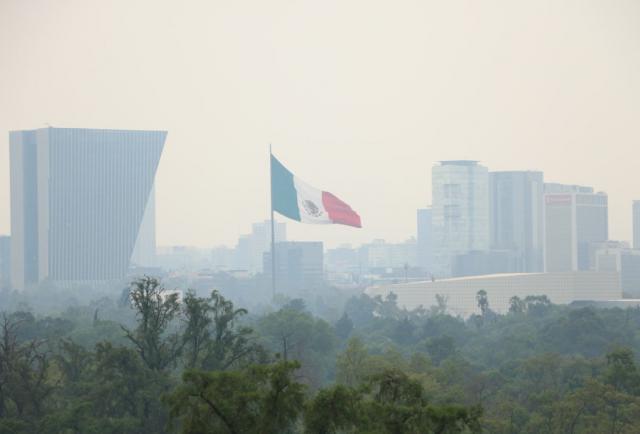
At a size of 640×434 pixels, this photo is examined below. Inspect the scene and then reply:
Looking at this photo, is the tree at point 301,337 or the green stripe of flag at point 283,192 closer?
the tree at point 301,337

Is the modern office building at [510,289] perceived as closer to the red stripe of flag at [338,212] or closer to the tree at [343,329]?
the red stripe of flag at [338,212]

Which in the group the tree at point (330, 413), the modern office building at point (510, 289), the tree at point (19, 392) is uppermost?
the tree at point (330, 413)

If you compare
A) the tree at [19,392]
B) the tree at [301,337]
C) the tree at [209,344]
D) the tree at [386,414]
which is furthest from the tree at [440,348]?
the tree at [386,414]

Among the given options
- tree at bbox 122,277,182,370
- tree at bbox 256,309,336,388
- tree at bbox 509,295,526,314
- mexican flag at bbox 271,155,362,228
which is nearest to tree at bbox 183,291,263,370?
tree at bbox 122,277,182,370

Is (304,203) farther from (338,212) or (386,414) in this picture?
(386,414)

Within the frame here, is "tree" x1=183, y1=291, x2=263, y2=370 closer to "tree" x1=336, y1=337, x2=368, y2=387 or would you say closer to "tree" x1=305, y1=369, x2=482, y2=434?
"tree" x1=336, y1=337, x2=368, y2=387
